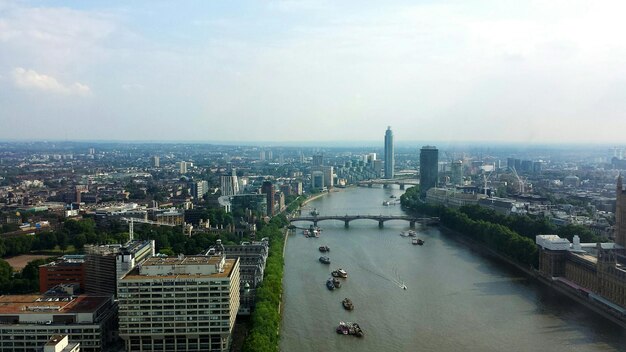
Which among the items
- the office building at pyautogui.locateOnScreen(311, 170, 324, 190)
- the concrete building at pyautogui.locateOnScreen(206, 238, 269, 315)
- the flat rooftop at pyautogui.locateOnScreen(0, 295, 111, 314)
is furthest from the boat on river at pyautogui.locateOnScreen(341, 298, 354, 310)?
the office building at pyautogui.locateOnScreen(311, 170, 324, 190)

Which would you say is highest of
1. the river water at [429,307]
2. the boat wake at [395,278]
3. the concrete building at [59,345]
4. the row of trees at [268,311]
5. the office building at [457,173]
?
the office building at [457,173]

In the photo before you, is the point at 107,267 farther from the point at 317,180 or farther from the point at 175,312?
the point at 317,180

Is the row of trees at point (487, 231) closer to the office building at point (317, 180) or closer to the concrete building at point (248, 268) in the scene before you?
the concrete building at point (248, 268)

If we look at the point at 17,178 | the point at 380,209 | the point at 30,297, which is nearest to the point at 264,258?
the point at 30,297

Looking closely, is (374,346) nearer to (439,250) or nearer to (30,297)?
(30,297)

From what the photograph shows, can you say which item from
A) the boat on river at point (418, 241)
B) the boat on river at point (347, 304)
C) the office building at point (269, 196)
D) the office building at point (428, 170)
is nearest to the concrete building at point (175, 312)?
the boat on river at point (347, 304)
